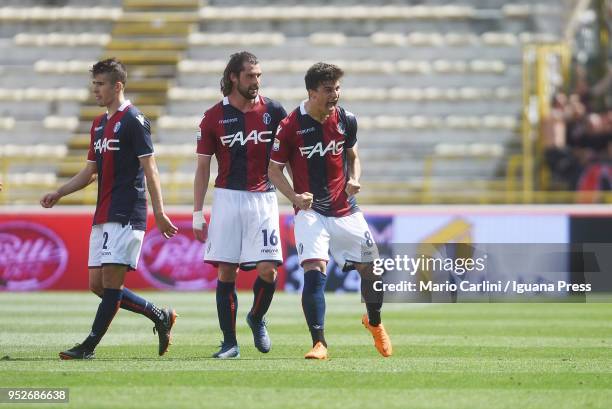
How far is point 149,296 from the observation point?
60.5 ft

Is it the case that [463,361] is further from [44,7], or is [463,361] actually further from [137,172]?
Result: [44,7]

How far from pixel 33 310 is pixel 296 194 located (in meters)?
6.98

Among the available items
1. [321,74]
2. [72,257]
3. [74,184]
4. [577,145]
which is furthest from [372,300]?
[577,145]

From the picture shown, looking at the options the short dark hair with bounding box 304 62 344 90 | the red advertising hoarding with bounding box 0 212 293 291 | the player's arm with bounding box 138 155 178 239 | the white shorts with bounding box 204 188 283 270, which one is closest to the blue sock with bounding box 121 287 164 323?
the white shorts with bounding box 204 188 283 270

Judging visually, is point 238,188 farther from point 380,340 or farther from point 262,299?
point 380,340

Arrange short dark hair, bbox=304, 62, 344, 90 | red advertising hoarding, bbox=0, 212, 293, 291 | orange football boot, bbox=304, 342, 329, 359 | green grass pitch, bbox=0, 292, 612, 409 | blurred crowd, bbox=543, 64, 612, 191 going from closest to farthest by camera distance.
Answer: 1. green grass pitch, bbox=0, 292, 612, 409
2. orange football boot, bbox=304, 342, 329, 359
3. short dark hair, bbox=304, 62, 344, 90
4. red advertising hoarding, bbox=0, 212, 293, 291
5. blurred crowd, bbox=543, 64, 612, 191

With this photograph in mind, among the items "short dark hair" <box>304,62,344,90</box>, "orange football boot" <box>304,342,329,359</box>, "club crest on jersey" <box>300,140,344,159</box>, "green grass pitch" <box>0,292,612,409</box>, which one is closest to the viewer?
"green grass pitch" <box>0,292,612,409</box>

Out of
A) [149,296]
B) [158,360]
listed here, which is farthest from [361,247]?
[149,296]

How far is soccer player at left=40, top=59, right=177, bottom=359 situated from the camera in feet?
31.4

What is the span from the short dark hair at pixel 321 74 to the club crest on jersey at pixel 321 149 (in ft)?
1.50

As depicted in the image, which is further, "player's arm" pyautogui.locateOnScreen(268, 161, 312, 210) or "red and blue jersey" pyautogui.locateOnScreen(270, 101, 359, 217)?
"red and blue jersey" pyautogui.locateOnScreen(270, 101, 359, 217)

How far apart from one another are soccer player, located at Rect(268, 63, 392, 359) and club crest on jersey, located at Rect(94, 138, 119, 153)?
3.86 ft

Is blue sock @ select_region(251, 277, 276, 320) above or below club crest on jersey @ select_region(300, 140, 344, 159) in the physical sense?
below

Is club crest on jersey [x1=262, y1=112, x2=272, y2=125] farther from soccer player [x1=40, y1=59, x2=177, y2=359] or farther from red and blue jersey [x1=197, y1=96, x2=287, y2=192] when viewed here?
soccer player [x1=40, y1=59, x2=177, y2=359]
